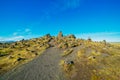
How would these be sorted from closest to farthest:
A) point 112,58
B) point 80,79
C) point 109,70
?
point 80,79
point 109,70
point 112,58

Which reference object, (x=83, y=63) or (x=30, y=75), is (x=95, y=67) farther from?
(x=30, y=75)

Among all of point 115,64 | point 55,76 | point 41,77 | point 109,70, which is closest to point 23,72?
point 41,77

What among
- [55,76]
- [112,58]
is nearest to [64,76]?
[55,76]

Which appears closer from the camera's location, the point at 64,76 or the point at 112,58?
the point at 64,76

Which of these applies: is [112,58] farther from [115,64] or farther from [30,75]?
[30,75]

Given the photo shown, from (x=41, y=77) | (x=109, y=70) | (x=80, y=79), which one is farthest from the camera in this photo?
(x=109, y=70)

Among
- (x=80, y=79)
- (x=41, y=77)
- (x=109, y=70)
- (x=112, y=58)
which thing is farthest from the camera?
(x=112, y=58)

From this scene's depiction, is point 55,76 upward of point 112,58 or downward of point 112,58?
downward

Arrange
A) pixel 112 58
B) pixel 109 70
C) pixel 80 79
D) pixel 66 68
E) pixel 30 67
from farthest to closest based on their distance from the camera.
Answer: pixel 112 58 < pixel 30 67 < pixel 66 68 < pixel 109 70 < pixel 80 79

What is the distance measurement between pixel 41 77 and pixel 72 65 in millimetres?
25932

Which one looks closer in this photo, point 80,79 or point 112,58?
point 80,79

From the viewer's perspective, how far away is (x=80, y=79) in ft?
265

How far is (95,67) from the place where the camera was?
9750cm

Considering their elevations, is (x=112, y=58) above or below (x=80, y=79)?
above
